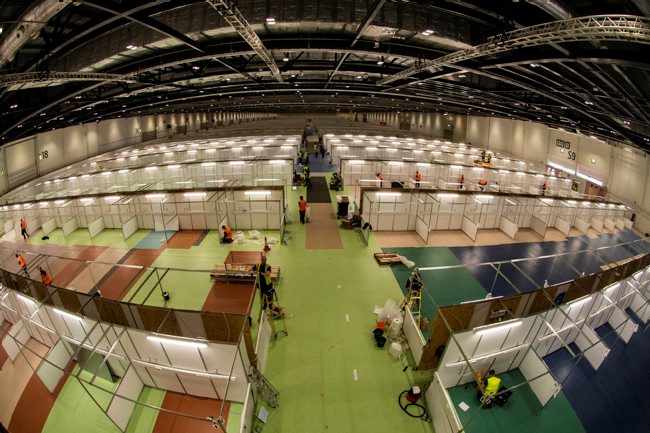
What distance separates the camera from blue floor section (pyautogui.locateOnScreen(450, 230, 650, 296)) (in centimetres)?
1331

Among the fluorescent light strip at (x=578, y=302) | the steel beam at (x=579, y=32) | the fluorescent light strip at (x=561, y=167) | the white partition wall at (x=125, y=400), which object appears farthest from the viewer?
the fluorescent light strip at (x=561, y=167)

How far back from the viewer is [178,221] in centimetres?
1783

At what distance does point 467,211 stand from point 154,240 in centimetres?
1980

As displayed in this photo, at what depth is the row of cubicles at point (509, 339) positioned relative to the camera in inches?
302

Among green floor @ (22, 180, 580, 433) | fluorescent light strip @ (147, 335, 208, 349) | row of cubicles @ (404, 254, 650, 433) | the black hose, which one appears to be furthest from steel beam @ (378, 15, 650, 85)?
fluorescent light strip @ (147, 335, 208, 349)

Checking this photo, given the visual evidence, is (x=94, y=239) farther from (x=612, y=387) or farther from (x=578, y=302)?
(x=612, y=387)

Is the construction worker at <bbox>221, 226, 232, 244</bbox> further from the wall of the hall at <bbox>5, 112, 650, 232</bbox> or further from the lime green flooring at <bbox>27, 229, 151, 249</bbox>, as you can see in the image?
the wall of the hall at <bbox>5, 112, 650, 232</bbox>

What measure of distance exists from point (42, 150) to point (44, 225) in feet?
41.0

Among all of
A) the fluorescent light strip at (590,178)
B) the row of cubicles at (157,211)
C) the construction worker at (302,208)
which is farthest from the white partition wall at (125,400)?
the fluorescent light strip at (590,178)

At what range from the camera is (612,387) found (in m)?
8.95

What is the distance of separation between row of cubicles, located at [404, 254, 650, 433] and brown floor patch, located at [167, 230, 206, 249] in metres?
12.8

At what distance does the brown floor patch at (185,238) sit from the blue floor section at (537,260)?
15.1 meters

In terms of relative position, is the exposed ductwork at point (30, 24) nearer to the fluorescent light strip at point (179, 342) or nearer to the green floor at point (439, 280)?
the fluorescent light strip at point (179, 342)

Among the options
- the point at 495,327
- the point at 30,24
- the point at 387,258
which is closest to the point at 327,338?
the point at 495,327
